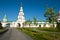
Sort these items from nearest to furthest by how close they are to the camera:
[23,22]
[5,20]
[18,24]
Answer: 1. [23,22]
2. [18,24]
3. [5,20]

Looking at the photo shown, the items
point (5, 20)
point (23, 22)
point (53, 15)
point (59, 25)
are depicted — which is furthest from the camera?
point (5, 20)

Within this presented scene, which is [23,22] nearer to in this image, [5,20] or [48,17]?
[5,20]

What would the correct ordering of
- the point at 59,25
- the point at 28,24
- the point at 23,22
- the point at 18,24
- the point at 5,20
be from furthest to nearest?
the point at 5,20 → the point at 18,24 → the point at 23,22 → the point at 28,24 → the point at 59,25

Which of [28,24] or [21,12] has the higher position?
[21,12]

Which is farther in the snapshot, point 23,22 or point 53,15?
point 23,22

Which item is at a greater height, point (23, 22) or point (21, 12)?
point (21, 12)

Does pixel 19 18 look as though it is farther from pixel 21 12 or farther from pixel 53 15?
pixel 53 15

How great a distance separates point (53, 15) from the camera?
77.4 meters

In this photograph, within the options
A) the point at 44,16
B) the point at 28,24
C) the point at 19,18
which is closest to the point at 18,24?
the point at 19,18

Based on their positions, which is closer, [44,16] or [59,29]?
[59,29]

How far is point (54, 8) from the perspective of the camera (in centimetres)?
7750

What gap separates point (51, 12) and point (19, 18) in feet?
295

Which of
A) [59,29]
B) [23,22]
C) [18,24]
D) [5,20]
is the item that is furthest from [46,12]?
[5,20]

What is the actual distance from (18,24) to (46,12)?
9796cm
